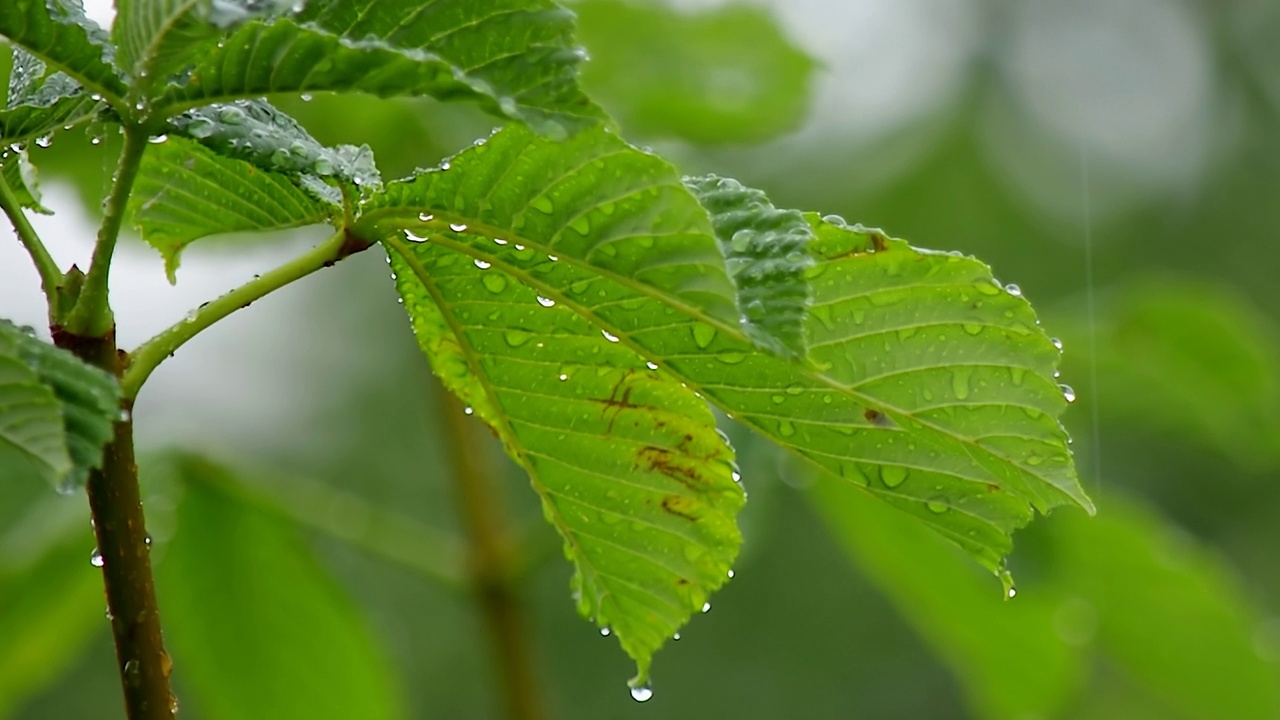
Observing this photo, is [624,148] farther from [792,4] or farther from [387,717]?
[792,4]

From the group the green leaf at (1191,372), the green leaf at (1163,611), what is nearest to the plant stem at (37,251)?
the green leaf at (1163,611)

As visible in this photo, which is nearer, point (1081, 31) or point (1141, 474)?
point (1141, 474)

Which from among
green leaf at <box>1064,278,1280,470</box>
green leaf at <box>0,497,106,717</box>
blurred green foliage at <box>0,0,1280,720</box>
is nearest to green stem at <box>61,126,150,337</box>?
blurred green foliage at <box>0,0,1280,720</box>

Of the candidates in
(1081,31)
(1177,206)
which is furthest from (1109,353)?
(1081,31)

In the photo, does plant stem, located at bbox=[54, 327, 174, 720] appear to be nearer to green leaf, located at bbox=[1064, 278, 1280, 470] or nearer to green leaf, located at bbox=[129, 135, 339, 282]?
green leaf, located at bbox=[129, 135, 339, 282]

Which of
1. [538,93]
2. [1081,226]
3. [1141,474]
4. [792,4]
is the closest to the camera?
[538,93]

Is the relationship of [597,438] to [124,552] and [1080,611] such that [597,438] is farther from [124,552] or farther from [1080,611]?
[1080,611]
